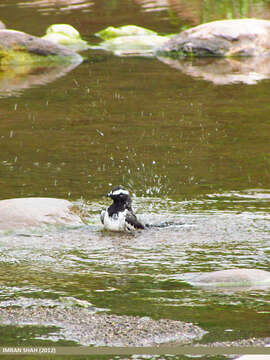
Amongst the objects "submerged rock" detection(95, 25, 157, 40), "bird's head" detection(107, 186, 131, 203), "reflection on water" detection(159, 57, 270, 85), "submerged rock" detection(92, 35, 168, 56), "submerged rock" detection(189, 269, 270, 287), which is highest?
"submerged rock" detection(95, 25, 157, 40)

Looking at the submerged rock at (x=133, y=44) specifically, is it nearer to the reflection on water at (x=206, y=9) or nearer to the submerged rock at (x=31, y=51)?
the submerged rock at (x=31, y=51)

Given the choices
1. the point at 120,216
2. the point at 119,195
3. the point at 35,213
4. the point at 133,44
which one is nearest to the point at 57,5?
the point at 133,44

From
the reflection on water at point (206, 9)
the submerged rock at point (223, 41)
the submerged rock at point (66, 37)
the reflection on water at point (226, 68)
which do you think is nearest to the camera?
the reflection on water at point (226, 68)

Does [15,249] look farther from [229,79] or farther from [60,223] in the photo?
[229,79]

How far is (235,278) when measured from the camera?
304 inches

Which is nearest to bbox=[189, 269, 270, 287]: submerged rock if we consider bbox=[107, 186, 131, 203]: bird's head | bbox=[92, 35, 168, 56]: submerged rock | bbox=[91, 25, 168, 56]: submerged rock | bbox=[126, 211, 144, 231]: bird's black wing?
bbox=[126, 211, 144, 231]: bird's black wing

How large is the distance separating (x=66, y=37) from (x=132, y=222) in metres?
18.0

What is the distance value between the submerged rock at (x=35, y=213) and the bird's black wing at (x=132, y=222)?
2.11 ft

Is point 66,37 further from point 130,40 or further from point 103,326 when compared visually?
point 103,326

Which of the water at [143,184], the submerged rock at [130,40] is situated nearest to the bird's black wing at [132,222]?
the water at [143,184]

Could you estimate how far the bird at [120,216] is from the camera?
9.88 m

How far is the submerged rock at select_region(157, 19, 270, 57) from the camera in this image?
973 inches

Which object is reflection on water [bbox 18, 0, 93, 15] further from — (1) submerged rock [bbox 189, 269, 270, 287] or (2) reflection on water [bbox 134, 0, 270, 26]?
(1) submerged rock [bbox 189, 269, 270, 287]

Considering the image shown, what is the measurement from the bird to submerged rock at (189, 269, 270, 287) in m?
2.16
